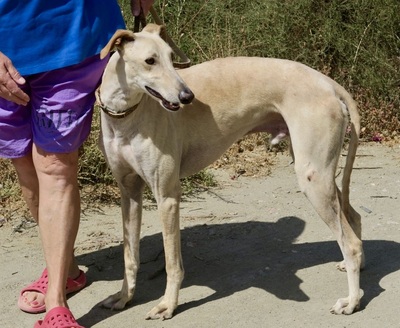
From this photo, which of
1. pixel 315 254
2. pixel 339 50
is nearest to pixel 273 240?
pixel 315 254

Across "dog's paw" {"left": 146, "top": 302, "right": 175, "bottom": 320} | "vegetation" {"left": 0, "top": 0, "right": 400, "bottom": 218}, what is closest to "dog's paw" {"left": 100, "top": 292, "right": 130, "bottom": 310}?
"dog's paw" {"left": 146, "top": 302, "right": 175, "bottom": 320}

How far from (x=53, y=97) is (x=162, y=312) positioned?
127 cm

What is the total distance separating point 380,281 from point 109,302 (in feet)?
5.07

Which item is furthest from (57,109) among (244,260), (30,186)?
(244,260)

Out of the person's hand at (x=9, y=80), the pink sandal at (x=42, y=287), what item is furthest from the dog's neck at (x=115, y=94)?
the pink sandal at (x=42, y=287)

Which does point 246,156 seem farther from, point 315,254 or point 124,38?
point 124,38

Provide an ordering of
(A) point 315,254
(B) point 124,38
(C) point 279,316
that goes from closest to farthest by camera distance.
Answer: (B) point 124,38 → (C) point 279,316 → (A) point 315,254

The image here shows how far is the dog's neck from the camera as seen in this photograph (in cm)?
406

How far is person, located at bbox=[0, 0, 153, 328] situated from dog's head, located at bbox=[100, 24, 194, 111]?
20 cm

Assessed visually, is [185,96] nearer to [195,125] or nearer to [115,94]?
[115,94]

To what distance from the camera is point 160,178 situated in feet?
13.8

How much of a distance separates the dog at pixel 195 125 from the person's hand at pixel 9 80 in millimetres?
432

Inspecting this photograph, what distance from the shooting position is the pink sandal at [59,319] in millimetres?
4102

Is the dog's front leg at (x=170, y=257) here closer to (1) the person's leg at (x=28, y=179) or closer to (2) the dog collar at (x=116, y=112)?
(2) the dog collar at (x=116, y=112)
